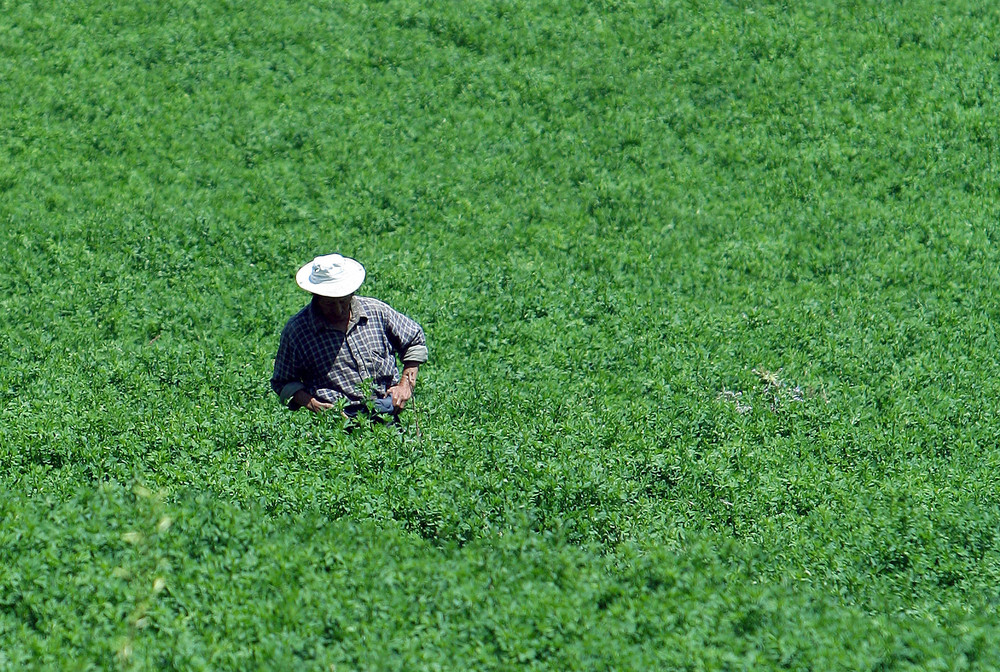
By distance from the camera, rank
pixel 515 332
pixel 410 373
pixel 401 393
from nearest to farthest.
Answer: pixel 401 393, pixel 410 373, pixel 515 332

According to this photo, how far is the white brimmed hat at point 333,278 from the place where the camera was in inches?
268

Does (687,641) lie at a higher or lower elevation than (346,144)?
higher

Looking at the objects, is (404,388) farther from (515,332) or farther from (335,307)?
(515,332)

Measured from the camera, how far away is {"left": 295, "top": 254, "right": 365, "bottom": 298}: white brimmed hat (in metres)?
6.82

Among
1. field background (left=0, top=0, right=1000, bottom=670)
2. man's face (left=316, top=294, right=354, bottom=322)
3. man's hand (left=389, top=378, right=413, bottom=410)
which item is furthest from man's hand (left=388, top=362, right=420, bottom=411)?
man's face (left=316, top=294, right=354, bottom=322)

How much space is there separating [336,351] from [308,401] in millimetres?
422

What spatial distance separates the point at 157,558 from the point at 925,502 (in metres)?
5.23

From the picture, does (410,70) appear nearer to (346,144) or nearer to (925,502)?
(346,144)

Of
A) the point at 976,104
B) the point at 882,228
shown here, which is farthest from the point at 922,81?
the point at 882,228

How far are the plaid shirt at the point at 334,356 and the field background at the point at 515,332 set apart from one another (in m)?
0.37

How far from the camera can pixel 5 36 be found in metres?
14.4

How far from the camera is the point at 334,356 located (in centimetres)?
707

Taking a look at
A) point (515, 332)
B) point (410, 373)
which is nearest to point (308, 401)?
point (410, 373)

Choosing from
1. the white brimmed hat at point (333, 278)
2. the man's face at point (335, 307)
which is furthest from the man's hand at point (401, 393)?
the white brimmed hat at point (333, 278)
